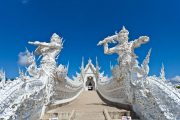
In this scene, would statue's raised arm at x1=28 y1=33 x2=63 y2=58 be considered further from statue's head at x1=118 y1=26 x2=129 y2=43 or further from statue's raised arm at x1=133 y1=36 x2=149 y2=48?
statue's raised arm at x1=133 y1=36 x2=149 y2=48

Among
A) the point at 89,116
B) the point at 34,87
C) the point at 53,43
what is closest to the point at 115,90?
the point at 89,116

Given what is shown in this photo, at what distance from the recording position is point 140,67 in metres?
7.04

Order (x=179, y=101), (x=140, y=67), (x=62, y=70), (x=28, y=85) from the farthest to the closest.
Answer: (x=62, y=70), (x=140, y=67), (x=28, y=85), (x=179, y=101)

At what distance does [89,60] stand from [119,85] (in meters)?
23.6

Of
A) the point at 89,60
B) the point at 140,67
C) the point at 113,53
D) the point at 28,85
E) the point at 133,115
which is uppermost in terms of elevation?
the point at 89,60

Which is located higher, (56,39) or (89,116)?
(56,39)

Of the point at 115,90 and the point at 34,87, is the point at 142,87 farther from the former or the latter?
the point at 115,90

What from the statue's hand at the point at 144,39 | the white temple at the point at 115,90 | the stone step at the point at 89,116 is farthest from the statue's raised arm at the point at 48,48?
the statue's hand at the point at 144,39

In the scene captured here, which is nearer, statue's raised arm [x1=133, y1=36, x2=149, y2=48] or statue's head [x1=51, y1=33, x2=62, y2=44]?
statue's raised arm [x1=133, y1=36, x2=149, y2=48]

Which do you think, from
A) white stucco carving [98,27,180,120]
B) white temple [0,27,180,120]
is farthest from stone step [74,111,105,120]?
white stucco carving [98,27,180,120]

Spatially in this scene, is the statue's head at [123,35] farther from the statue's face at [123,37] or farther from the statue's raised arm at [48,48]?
the statue's raised arm at [48,48]

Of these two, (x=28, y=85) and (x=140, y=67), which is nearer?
(x=28, y=85)

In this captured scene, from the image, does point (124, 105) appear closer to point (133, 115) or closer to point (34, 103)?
point (133, 115)

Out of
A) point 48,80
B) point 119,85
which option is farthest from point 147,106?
point 119,85
